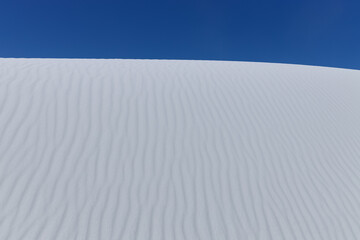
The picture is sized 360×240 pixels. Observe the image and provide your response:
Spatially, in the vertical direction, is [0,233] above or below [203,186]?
below

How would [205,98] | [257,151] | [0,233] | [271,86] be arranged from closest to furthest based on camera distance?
[0,233], [257,151], [205,98], [271,86]

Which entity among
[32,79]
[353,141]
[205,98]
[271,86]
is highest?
[271,86]

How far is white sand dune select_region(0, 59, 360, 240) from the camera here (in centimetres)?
341

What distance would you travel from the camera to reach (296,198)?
391 cm

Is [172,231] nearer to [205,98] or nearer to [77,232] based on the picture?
[77,232]

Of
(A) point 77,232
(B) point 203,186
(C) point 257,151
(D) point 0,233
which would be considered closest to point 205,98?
(C) point 257,151

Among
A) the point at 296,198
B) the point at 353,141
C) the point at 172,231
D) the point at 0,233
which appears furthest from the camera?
the point at 353,141

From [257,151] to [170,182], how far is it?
1629mm

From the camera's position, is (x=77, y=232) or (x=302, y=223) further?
(x=302, y=223)

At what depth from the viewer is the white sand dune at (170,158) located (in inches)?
134

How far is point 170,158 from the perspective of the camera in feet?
14.2

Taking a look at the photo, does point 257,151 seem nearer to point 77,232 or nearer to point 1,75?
point 77,232

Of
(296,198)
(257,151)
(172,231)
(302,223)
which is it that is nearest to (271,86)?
(257,151)

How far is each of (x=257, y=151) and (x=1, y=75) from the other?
541 centimetres
